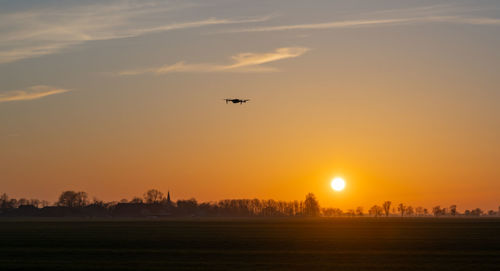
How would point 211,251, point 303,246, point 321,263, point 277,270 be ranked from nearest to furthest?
point 277,270 → point 321,263 → point 211,251 → point 303,246

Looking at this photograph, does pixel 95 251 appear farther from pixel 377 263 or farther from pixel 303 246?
pixel 377 263

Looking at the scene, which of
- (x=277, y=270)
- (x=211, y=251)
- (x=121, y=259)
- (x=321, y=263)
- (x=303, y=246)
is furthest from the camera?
(x=303, y=246)

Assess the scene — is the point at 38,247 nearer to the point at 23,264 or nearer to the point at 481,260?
the point at 23,264

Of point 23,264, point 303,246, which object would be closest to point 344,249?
point 303,246

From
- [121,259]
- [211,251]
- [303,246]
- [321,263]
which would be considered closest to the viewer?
[321,263]

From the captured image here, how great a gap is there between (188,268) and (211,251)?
14.0 meters

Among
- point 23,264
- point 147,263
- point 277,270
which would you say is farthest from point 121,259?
point 277,270

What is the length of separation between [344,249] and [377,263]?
1313 cm

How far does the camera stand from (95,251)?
5747cm

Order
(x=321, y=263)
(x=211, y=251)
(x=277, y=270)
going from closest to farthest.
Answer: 1. (x=277, y=270)
2. (x=321, y=263)
3. (x=211, y=251)

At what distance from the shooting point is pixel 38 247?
63.3m

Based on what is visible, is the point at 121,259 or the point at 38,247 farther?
the point at 38,247

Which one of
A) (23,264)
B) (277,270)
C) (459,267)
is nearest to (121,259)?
(23,264)

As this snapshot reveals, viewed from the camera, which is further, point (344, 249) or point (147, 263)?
point (344, 249)
